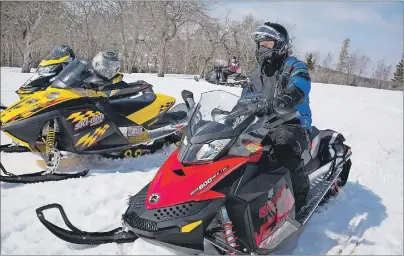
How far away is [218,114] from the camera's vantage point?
245cm

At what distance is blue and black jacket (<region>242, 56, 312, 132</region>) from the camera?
2.68m

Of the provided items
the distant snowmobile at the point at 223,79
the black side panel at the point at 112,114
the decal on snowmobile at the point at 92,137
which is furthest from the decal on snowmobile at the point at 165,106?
the distant snowmobile at the point at 223,79

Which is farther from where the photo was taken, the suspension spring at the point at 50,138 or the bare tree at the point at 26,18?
the bare tree at the point at 26,18

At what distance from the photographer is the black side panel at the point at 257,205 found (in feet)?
7.44

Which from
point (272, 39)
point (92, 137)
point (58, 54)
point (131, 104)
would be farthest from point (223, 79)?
point (272, 39)

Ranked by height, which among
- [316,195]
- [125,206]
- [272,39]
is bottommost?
[125,206]

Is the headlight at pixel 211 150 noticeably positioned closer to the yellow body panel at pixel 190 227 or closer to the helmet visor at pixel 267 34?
the yellow body panel at pixel 190 227

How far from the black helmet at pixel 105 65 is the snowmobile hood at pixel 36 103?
0.41 meters

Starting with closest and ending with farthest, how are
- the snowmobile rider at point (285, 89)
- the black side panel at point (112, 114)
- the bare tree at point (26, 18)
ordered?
the snowmobile rider at point (285, 89) → the black side panel at point (112, 114) → the bare tree at point (26, 18)

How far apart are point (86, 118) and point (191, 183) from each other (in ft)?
7.80

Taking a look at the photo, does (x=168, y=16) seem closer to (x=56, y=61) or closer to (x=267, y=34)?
(x=56, y=61)

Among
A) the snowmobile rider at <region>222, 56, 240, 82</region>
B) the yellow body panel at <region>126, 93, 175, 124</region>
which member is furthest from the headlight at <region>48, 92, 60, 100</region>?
the snowmobile rider at <region>222, 56, 240, 82</region>

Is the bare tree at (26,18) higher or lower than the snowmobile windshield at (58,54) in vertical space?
higher

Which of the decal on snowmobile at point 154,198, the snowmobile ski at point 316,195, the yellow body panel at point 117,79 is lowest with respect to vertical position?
the snowmobile ski at point 316,195
